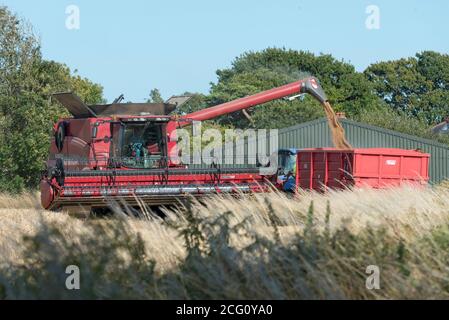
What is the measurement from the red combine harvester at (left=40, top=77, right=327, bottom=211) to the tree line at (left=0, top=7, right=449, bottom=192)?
3614mm

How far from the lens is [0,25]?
37.2 meters

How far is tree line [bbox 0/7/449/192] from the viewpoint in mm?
32625

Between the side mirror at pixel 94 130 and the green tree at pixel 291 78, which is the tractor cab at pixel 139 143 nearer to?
the side mirror at pixel 94 130

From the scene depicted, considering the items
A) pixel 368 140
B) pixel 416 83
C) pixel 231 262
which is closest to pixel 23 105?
pixel 368 140

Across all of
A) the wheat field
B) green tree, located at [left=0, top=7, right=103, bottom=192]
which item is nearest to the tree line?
green tree, located at [left=0, top=7, right=103, bottom=192]

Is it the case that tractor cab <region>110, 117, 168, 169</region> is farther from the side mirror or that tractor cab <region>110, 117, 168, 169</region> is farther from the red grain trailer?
the red grain trailer

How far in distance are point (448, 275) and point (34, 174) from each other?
26.3m

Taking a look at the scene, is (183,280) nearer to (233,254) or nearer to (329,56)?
(233,254)

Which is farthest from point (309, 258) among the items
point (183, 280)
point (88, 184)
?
point (88, 184)

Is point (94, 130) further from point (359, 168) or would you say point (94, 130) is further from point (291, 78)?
point (291, 78)

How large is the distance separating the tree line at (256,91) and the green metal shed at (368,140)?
300 cm

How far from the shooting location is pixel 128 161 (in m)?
20.1

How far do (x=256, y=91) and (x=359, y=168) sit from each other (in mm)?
41963

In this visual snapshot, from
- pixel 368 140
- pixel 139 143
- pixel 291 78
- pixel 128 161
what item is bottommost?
pixel 128 161
